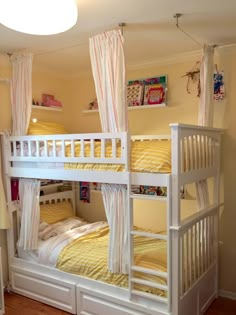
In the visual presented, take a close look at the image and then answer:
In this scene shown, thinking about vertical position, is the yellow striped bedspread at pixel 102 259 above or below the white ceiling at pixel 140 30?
below

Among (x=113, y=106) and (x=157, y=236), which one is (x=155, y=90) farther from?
(x=157, y=236)

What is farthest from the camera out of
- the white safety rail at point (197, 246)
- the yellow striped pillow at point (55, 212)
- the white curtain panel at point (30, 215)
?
the yellow striped pillow at point (55, 212)

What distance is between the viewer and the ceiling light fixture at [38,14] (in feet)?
5.21

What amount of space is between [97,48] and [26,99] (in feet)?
3.58

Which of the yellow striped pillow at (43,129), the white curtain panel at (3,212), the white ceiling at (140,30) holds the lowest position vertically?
the white curtain panel at (3,212)

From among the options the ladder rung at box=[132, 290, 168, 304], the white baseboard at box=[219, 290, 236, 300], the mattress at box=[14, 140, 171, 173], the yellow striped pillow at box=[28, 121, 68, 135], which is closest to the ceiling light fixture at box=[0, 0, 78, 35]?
the mattress at box=[14, 140, 171, 173]

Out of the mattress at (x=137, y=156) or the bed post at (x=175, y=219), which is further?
the mattress at (x=137, y=156)

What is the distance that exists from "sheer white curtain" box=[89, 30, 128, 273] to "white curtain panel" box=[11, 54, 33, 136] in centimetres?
98

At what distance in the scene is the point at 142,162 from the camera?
2336mm

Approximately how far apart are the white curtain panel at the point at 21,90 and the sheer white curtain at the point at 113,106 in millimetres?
982

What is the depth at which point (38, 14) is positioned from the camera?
164 centimetres

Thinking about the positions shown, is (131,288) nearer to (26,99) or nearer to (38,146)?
(38,146)

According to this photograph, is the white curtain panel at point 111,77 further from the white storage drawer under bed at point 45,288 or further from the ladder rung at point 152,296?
the white storage drawer under bed at point 45,288

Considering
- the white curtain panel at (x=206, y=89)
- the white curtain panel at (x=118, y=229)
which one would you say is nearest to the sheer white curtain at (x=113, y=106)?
the white curtain panel at (x=118, y=229)
